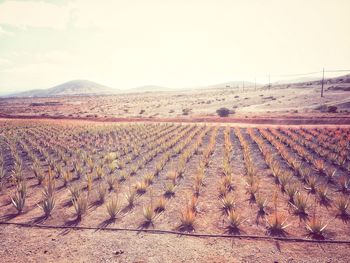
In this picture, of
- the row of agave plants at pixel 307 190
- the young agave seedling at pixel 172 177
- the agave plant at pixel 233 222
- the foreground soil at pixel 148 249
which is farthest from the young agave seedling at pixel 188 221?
the young agave seedling at pixel 172 177

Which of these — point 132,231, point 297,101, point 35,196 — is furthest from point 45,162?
point 297,101

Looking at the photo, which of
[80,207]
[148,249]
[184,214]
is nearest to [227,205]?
[184,214]

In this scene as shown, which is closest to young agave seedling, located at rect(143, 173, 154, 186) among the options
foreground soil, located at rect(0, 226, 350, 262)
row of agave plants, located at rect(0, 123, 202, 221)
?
row of agave plants, located at rect(0, 123, 202, 221)

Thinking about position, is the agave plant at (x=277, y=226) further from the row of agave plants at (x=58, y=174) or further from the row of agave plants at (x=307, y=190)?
the row of agave plants at (x=58, y=174)

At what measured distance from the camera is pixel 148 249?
5.20 m

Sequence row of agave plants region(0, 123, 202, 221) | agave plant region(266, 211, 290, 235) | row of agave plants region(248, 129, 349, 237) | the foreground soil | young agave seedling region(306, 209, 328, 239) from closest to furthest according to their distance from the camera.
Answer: the foreground soil < young agave seedling region(306, 209, 328, 239) < agave plant region(266, 211, 290, 235) < row of agave plants region(248, 129, 349, 237) < row of agave plants region(0, 123, 202, 221)

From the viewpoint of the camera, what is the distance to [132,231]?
233 inches

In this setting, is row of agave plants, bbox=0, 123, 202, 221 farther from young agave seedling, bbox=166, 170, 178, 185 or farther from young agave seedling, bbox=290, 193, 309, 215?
young agave seedling, bbox=290, 193, 309, 215

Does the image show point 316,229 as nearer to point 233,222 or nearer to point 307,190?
point 233,222

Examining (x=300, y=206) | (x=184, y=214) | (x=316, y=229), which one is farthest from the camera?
(x=300, y=206)

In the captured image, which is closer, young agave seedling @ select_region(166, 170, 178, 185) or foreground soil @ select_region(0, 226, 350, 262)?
foreground soil @ select_region(0, 226, 350, 262)

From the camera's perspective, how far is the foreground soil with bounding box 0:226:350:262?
4.86 metres

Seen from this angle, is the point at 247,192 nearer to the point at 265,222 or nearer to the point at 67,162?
the point at 265,222

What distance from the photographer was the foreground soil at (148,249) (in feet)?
15.9
